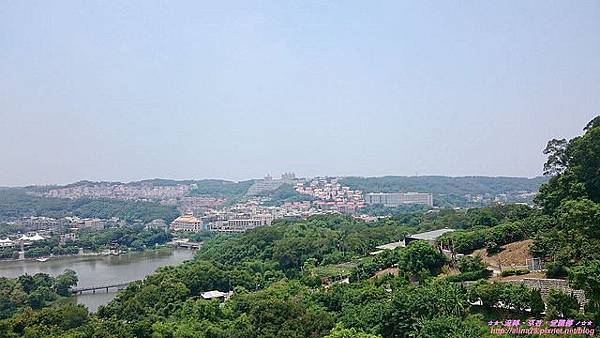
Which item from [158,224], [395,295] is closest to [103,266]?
[158,224]

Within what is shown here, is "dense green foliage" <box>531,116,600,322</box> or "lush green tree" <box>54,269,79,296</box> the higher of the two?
"dense green foliage" <box>531,116,600,322</box>

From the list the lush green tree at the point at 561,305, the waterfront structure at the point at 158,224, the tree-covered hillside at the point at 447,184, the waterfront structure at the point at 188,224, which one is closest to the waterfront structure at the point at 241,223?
the waterfront structure at the point at 188,224

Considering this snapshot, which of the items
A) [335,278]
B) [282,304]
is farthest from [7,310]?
[282,304]

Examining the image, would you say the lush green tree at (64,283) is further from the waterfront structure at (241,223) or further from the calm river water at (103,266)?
the waterfront structure at (241,223)

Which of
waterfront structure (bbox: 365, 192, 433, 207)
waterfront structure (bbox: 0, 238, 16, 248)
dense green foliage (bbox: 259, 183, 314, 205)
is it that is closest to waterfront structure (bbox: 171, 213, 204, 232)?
waterfront structure (bbox: 0, 238, 16, 248)

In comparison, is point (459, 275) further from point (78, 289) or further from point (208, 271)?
point (78, 289)

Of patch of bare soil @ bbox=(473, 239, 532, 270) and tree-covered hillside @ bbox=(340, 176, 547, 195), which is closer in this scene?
patch of bare soil @ bbox=(473, 239, 532, 270)

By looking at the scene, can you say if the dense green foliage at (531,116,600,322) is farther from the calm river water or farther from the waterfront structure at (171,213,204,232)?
the waterfront structure at (171,213,204,232)
